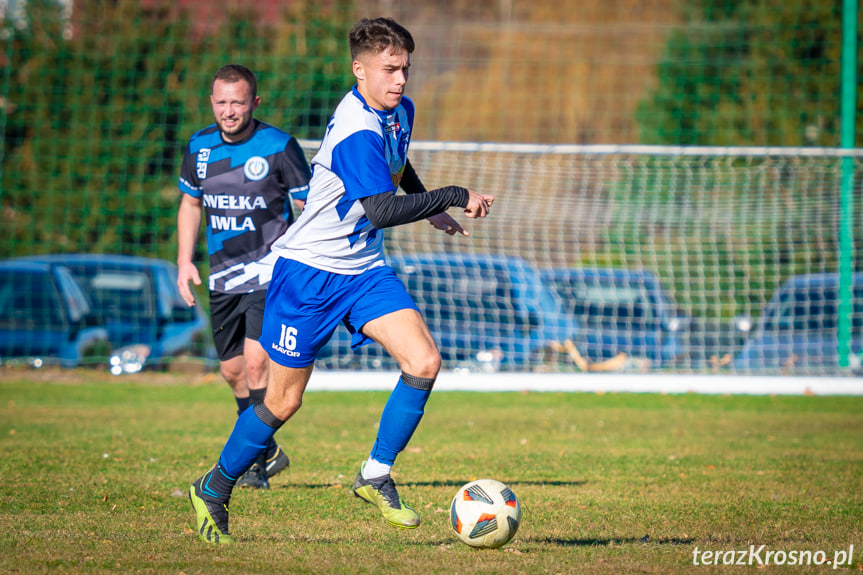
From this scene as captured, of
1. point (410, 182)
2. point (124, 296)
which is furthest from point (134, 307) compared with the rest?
point (410, 182)

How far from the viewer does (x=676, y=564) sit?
13.1 ft

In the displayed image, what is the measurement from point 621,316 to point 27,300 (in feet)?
26.6

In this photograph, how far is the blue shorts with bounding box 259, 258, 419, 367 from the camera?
4.34m

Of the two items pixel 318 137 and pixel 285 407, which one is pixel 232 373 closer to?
pixel 285 407

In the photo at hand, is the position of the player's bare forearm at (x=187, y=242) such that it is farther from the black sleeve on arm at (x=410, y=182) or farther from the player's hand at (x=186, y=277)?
the black sleeve on arm at (x=410, y=182)

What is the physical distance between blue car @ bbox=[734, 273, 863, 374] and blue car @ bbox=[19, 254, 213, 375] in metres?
7.93

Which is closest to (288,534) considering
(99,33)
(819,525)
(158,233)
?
(819,525)

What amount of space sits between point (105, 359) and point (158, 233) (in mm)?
2310

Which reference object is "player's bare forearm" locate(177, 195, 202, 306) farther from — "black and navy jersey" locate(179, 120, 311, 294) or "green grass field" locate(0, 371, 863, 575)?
"green grass field" locate(0, 371, 863, 575)

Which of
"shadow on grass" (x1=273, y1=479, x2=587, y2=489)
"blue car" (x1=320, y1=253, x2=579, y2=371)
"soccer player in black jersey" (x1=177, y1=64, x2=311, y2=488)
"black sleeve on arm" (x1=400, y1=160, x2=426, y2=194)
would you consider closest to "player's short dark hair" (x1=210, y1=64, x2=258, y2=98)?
"soccer player in black jersey" (x1=177, y1=64, x2=311, y2=488)

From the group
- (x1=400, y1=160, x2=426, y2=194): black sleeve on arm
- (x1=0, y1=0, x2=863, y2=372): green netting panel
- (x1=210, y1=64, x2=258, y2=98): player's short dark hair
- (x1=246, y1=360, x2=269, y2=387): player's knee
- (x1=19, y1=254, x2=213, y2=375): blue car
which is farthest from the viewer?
(x1=0, y1=0, x2=863, y2=372): green netting panel

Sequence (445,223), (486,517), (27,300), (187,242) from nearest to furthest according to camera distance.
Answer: (486,517) < (445,223) < (187,242) < (27,300)

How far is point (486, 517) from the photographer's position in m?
4.07

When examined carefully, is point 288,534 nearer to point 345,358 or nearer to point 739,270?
point 345,358
